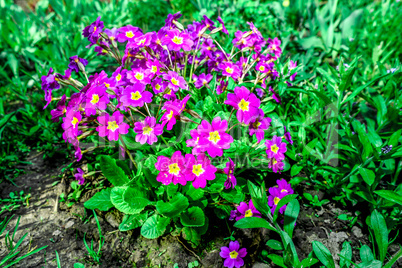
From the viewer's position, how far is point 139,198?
1424mm

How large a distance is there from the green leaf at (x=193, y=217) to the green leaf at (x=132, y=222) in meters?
0.24

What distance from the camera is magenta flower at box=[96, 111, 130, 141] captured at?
1.23 meters

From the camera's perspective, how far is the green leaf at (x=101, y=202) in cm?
154

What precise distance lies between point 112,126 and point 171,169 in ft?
1.10

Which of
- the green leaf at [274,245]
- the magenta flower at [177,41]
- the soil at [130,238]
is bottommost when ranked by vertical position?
the soil at [130,238]

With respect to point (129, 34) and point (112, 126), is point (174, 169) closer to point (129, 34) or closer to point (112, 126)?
point (112, 126)

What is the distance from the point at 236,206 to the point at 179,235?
37cm

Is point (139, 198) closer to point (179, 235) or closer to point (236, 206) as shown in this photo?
point (179, 235)

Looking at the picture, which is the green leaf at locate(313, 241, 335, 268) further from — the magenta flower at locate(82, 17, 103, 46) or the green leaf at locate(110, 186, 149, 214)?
the magenta flower at locate(82, 17, 103, 46)

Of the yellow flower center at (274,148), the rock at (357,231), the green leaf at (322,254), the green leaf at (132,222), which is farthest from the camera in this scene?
the rock at (357,231)

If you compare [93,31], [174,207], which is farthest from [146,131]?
[93,31]

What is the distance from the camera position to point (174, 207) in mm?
A: 1349

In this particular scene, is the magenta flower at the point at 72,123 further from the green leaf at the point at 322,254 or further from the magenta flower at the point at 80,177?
the green leaf at the point at 322,254

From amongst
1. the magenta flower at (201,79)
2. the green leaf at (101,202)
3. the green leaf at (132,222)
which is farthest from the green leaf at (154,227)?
the magenta flower at (201,79)
